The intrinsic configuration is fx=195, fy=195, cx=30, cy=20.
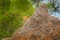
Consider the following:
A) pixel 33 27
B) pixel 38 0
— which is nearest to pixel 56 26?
pixel 33 27

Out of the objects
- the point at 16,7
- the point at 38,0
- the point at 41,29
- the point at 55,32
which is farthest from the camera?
the point at 38,0

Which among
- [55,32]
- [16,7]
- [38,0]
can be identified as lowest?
[55,32]

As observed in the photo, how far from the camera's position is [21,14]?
3.02 m

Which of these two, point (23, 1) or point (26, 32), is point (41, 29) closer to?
point (26, 32)

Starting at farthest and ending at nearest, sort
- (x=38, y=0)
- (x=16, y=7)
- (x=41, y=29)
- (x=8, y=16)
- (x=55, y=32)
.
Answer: (x=38, y=0), (x=16, y=7), (x=8, y=16), (x=41, y=29), (x=55, y=32)

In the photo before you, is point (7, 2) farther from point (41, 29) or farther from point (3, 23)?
point (41, 29)

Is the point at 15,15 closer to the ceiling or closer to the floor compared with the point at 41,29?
closer to the ceiling

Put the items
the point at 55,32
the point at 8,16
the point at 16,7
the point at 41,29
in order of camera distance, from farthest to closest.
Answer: the point at 16,7 < the point at 8,16 < the point at 41,29 < the point at 55,32

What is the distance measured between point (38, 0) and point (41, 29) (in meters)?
4.00

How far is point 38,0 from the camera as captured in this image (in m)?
5.63

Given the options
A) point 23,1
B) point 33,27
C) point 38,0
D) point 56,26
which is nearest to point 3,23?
point 23,1

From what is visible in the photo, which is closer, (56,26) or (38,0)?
(56,26)

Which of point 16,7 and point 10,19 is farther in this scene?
point 16,7

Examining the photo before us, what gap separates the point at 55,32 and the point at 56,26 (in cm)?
10
